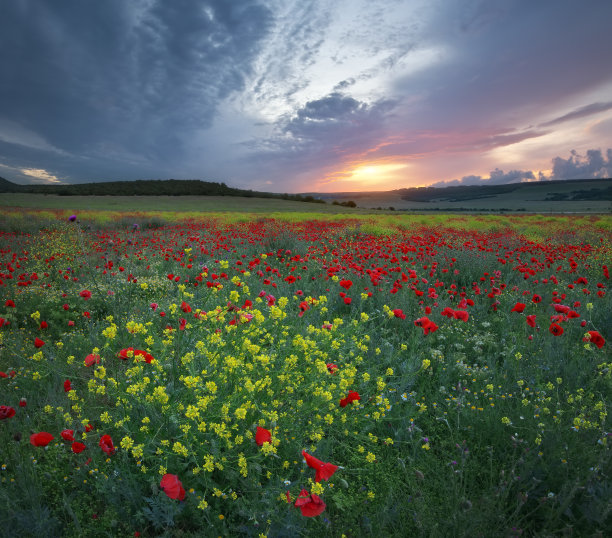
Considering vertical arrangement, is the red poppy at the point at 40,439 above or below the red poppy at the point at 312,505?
above

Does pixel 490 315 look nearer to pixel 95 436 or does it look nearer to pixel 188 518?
pixel 188 518

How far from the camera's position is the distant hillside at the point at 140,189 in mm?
48597

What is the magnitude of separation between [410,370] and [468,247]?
6380mm

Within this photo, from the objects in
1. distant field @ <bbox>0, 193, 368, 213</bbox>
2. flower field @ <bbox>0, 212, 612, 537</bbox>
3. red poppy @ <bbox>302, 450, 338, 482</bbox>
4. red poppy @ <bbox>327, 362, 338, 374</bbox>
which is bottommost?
flower field @ <bbox>0, 212, 612, 537</bbox>

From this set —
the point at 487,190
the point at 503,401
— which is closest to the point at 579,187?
the point at 487,190

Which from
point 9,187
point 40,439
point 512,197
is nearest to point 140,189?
point 9,187

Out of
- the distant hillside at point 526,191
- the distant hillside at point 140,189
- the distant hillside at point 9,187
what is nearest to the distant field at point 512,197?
the distant hillside at point 526,191

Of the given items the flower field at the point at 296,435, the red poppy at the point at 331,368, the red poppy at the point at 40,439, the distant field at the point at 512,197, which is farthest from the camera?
the distant field at the point at 512,197

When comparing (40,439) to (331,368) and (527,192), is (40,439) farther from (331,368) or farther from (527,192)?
(527,192)

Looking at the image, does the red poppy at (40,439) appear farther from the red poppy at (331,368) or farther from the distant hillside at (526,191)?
the distant hillside at (526,191)

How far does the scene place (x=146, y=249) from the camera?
34.4ft

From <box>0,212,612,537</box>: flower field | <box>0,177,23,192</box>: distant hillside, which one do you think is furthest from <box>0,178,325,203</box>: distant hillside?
<box>0,212,612,537</box>: flower field

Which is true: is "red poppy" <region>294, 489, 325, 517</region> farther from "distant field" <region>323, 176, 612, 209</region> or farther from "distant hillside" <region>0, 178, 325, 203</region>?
"distant field" <region>323, 176, 612, 209</region>

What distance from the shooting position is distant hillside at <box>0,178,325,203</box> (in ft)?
159
